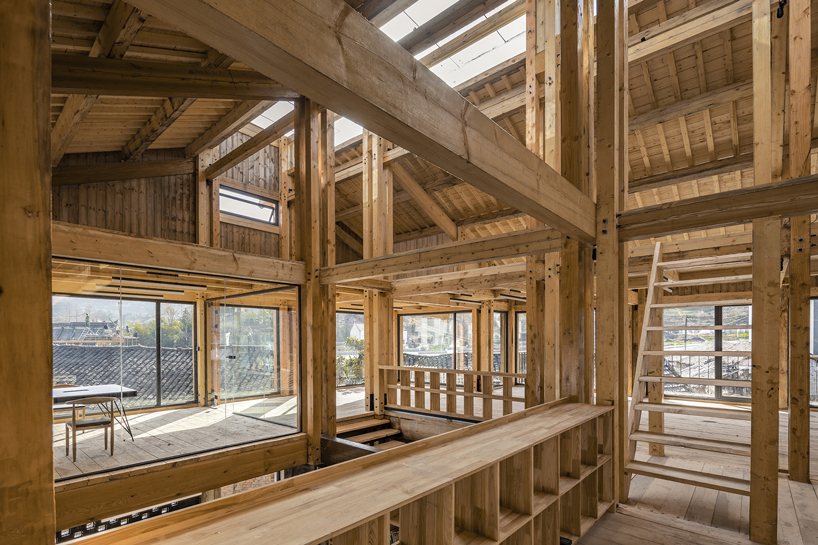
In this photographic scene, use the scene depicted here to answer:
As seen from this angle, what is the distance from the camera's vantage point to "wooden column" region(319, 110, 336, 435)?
6379 mm

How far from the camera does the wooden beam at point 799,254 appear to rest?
14.2ft

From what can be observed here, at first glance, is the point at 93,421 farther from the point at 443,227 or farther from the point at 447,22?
the point at 443,227

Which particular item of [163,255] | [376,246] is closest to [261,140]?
[376,246]

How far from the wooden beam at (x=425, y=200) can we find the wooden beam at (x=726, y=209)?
575 centimetres

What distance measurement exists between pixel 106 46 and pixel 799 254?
724 centimetres

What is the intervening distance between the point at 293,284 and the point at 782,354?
9.42 m

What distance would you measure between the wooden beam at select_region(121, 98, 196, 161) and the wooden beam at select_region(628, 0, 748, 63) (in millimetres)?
5633

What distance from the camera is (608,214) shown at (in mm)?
3432

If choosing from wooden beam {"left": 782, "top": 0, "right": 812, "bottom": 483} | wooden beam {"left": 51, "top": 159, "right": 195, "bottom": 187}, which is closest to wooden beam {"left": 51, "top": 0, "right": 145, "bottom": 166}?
wooden beam {"left": 51, "top": 159, "right": 195, "bottom": 187}

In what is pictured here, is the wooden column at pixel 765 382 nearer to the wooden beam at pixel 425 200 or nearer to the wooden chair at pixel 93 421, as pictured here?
the wooden chair at pixel 93 421

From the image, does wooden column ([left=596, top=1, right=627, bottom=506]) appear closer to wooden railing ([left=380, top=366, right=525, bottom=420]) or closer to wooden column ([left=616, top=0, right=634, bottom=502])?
wooden column ([left=616, top=0, right=634, bottom=502])

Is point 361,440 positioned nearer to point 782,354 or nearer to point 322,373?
point 322,373

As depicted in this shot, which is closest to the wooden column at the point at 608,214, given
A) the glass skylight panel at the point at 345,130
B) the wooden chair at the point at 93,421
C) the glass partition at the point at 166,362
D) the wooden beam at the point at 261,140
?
the glass partition at the point at 166,362

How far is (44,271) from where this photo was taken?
104cm
